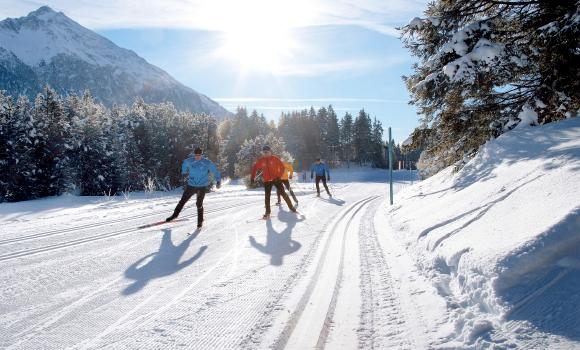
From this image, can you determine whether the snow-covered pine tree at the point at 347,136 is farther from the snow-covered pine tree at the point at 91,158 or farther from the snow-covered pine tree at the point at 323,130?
the snow-covered pine tree at the point at 91,158

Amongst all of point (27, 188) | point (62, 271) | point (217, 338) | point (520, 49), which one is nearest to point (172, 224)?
point (62, 271)

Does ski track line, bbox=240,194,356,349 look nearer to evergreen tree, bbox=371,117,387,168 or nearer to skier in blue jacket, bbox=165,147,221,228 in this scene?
skier in blue jacket, bbox=165,147,221,228

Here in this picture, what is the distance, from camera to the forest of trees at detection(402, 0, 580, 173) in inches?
329

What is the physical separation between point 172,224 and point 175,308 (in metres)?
5.63

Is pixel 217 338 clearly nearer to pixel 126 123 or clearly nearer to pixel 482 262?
pixel 482 262

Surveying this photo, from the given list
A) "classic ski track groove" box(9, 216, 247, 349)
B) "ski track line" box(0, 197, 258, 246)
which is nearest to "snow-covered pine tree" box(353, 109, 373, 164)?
"ski track line" box(0, 197, 258, 246)

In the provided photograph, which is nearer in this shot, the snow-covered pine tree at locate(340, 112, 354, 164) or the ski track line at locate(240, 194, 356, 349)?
the ski track line at locate(240, 194, 356, 349)

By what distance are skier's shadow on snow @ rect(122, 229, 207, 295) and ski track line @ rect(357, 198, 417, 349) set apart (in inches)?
102

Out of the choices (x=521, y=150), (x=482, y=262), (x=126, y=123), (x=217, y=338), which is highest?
(x=126, y=123)

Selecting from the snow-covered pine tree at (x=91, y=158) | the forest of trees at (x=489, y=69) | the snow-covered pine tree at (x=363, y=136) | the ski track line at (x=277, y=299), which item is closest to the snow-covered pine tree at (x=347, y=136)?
the snow-covered pine tree at (x=363, y=136)

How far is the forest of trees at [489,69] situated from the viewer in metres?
8.37

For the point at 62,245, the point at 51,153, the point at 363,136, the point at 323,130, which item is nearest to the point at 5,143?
the point at 51,153

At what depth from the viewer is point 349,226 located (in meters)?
8.91

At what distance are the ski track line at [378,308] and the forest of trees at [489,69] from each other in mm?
5692
